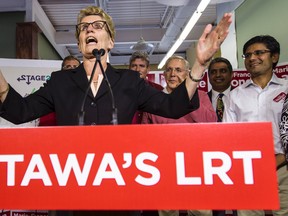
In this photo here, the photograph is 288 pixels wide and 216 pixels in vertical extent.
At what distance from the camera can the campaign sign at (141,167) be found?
1.96ft

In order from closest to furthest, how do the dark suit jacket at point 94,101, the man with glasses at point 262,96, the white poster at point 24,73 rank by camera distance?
the dark suit jacket at point 94,101, the man with glasses at point 262,96, the white poster at point 24,73

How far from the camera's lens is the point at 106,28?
1.18 m

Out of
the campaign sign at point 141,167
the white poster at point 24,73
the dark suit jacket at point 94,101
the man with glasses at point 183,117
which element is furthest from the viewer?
the white poster at point 24,73

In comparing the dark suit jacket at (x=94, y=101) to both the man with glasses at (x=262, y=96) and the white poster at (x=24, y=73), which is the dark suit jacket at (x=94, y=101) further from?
the white poster at (x=24, y=73)

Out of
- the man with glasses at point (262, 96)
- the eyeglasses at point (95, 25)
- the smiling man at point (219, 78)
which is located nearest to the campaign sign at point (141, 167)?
the eyeglasses at point (95, 25)

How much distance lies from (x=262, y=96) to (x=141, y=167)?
1.60 metres

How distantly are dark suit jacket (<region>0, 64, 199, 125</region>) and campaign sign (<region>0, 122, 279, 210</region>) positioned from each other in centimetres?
43

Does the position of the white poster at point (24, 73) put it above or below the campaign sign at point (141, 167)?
above

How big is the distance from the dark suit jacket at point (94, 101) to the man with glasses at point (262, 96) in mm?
1010

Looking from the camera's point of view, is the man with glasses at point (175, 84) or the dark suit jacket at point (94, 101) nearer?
the dark suit jacket at point (94, 101)

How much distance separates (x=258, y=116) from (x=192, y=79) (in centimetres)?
113

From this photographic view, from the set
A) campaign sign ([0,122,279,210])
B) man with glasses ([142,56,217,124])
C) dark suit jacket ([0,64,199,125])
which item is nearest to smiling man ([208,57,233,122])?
man with glasses ([142,56,217,124])

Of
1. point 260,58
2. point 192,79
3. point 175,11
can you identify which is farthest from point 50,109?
point 175,11

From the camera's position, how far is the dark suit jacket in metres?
1.07
